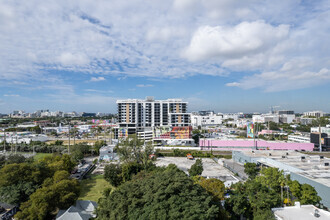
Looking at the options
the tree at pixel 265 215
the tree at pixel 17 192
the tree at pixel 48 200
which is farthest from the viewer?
the tree at pixel 17 192

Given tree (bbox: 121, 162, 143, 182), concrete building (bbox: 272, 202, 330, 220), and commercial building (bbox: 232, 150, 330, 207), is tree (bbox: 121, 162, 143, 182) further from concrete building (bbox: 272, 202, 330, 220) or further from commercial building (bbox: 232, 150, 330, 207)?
commercial building (bbox: 232, 150, 330, 207)

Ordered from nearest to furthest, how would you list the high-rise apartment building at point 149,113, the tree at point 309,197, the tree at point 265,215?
the tree at point 265,215
the tree at point 309,197
the high-rise apartment building at point 149,113

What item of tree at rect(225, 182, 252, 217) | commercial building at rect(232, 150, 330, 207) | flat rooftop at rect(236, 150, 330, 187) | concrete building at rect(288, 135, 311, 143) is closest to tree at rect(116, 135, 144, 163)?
tree at rect(225, 182, 252, 217)

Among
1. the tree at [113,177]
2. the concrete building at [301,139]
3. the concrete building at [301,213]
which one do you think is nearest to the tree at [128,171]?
the tree at [113,177]

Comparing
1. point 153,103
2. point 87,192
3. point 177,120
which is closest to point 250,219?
→ point 87,192

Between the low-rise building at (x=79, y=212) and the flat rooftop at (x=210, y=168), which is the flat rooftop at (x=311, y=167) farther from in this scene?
the low-rise building at (x=79, y=212)

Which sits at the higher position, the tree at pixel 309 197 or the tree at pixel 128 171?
the tree at pixel 309 197
